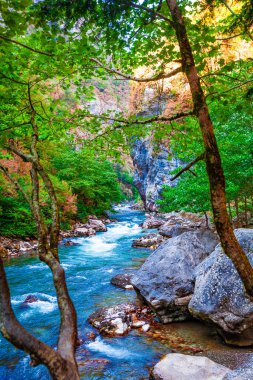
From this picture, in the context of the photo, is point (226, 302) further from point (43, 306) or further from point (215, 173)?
point (43, 306)

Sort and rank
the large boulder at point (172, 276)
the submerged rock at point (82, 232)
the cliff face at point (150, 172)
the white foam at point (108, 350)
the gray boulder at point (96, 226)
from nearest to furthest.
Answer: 1. the white foam at point (108, 350)
2. the large boulder at point (172, 276)
3. the submerged rock at point (82, 232)
4. the gray boulder at point (96, 226)
5. the cliff face at point (150, 172)

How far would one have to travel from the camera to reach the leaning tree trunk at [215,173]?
2.73 metres

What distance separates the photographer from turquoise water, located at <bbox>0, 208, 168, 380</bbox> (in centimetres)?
527

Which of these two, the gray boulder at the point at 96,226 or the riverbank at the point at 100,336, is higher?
the gray boulder at the point at 96,226

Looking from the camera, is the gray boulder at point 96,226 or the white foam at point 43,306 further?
the gray boulder at point 96,226

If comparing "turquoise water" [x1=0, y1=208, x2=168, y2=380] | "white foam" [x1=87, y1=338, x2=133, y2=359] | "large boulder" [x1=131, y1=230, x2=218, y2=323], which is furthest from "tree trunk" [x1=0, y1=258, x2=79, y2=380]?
"large boulder" [x1=131, y1=230, x2=218, y2=323]

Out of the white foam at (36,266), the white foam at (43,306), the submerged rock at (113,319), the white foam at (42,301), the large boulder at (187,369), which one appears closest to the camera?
the large boulder at (187,369)

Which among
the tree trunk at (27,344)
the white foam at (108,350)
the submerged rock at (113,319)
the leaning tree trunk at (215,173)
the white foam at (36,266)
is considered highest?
the leaning tree trunk at (215,173)

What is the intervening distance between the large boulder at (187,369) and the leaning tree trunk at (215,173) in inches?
82.1

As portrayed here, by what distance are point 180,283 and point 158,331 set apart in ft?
4.17

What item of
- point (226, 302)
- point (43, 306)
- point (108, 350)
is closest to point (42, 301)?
point (43, 306)

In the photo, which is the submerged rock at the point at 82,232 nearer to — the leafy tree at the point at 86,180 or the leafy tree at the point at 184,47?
the leafy tree at the point at 86,180

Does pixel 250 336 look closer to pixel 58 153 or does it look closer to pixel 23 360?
pixel 23 360

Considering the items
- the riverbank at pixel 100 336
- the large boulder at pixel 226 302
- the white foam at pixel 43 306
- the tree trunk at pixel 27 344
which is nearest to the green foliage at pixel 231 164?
the large boulder at pixel 226 302
